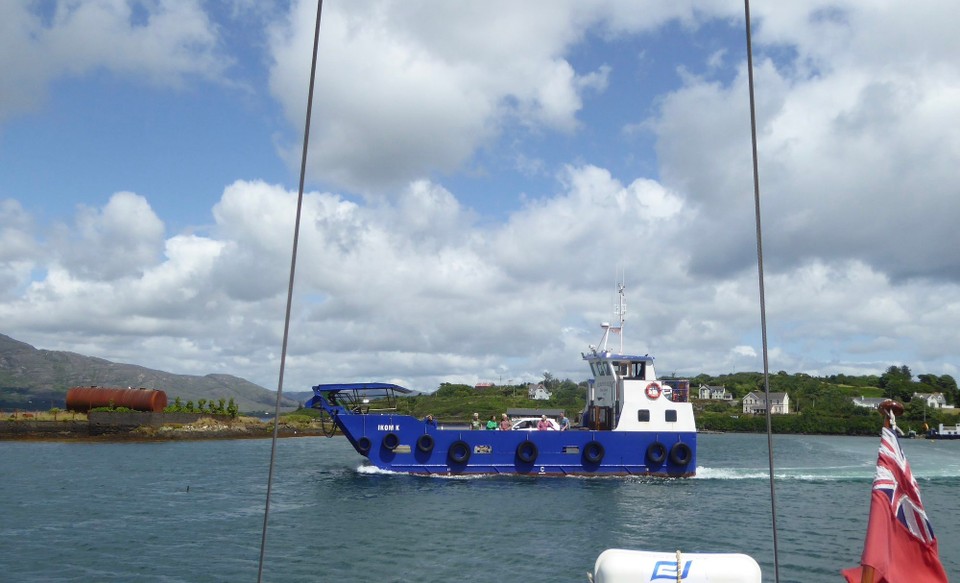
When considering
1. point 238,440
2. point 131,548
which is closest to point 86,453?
point 238,440

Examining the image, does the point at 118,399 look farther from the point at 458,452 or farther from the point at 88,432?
the point at 458,452

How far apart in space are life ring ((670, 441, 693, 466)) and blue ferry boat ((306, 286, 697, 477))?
0.04 m

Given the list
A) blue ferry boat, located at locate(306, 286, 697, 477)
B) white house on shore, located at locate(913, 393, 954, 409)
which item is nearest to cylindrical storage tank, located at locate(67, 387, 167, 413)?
blue ferry boat, located at locate(306, 286, 697, 477)

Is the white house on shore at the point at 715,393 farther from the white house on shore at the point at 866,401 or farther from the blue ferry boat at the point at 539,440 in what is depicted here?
the blue ferry boat at the point at 539,440

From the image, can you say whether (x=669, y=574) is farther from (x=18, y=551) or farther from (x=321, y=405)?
(x=321, y=405)

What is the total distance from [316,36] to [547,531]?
17266 millimetres

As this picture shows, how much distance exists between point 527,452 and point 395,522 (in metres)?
10.5

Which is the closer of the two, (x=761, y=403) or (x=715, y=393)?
(x=761, y=403)

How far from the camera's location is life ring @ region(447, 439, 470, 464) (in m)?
31.0

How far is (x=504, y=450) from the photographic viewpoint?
31328 mm

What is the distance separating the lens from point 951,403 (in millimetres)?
136500

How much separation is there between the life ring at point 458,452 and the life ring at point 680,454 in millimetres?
8858

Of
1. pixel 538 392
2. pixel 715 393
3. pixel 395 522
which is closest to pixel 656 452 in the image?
pixel 395 522

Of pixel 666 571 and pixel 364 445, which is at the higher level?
pixel 364 445
